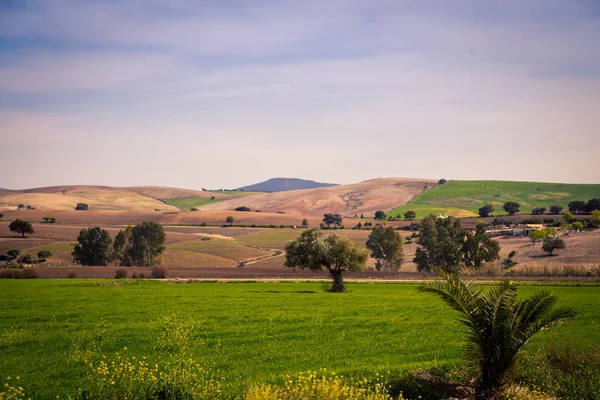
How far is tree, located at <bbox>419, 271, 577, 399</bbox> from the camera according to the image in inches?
677

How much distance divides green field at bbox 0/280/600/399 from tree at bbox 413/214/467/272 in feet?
188

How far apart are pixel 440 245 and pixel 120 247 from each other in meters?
68.3

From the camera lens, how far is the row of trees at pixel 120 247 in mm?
113750

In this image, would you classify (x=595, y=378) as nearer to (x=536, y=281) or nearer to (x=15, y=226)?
(x=536, y=281)

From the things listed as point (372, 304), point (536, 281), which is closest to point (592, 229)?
point (536, 281)

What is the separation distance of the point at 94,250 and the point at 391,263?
2567 inches

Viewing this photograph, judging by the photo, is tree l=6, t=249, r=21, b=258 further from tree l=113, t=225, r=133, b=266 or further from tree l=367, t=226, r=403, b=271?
tree l=367, t=226, r=403, b=271

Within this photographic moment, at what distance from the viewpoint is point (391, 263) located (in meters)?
124

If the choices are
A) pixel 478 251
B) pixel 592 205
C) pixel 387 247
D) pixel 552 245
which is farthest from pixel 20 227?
pixel 592 205

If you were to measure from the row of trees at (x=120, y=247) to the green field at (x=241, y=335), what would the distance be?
6756 cm

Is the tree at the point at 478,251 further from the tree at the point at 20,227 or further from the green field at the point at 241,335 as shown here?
the tree at the point at 20,227

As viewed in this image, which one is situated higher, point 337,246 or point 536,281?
point 337,246

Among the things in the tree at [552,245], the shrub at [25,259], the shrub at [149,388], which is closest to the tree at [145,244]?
the shrub at [25,259]

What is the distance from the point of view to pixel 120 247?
390 feet
